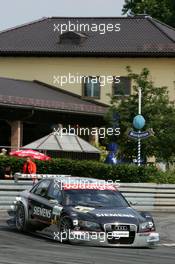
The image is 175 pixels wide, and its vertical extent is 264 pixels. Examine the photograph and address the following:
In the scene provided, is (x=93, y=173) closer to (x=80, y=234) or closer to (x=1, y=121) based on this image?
(x=80, y=234)

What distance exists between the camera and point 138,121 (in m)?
30.2

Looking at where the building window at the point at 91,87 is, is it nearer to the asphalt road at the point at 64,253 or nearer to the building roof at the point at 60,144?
the building roof at the point at 60,144

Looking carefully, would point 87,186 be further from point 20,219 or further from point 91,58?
point 91,58

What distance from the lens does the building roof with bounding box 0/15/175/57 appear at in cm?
4791

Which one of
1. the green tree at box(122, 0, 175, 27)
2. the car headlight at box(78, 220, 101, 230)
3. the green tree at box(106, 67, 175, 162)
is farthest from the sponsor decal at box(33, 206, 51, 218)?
the green tree at box(122, 0, 175, 27)

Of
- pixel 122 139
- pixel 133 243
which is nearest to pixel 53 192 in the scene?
pixel 133 243

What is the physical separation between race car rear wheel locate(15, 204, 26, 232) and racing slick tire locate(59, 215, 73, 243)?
1.90 meters

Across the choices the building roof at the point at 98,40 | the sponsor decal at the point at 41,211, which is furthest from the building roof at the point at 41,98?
the sponsor decal at the point at 41,211

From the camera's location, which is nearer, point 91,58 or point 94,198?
point 94,198

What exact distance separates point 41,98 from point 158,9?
31.4m

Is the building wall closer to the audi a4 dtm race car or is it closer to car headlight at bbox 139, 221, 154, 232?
the audi a4 dtm race car

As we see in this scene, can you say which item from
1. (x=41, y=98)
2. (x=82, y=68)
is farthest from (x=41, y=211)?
(x=82, y=68)

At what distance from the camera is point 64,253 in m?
13.9

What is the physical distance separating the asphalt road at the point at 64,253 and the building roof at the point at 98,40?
1226 inches
